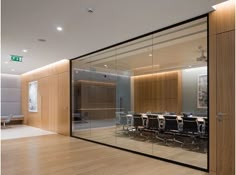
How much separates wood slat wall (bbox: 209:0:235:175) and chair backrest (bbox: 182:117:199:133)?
1.63 metres

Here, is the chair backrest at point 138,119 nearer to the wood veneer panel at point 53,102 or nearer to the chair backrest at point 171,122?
the chair backrest at point 171,122

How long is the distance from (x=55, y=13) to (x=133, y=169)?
3.74 metres

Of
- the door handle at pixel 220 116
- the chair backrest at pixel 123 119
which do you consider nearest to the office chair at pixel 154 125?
the chair backrest at pixel 123 119

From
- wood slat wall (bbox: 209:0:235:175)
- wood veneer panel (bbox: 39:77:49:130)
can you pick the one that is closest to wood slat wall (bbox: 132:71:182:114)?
wood slat wall (bbox: 209:0:235:175)

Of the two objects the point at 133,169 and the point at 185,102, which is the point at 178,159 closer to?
the point at 133,169

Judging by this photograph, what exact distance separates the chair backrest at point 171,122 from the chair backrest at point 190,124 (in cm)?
31

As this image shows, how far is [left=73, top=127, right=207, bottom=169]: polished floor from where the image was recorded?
16.2ft

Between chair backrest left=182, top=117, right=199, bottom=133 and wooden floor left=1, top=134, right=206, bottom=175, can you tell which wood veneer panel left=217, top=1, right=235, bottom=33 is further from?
wooden floor left=1, top=134, right=206, bottom=175

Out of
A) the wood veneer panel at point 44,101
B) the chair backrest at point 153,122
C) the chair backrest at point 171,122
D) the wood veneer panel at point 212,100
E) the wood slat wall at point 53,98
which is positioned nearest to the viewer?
the wood veneer panel at point 212,100

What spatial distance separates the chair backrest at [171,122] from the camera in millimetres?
6238

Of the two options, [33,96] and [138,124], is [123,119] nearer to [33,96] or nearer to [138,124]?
[138,124]

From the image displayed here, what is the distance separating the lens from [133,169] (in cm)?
433

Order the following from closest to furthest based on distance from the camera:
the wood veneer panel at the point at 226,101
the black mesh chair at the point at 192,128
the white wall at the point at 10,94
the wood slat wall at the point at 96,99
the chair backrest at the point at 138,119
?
the wood veneer panel at the point at 226,101, the black mesh chair at the point at 192,128, the chair backrest at the point at 138,119, the wood slat wall at the point at 96,99, the white wall at the point at 10,94

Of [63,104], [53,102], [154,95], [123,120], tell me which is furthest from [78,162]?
[53,102]
